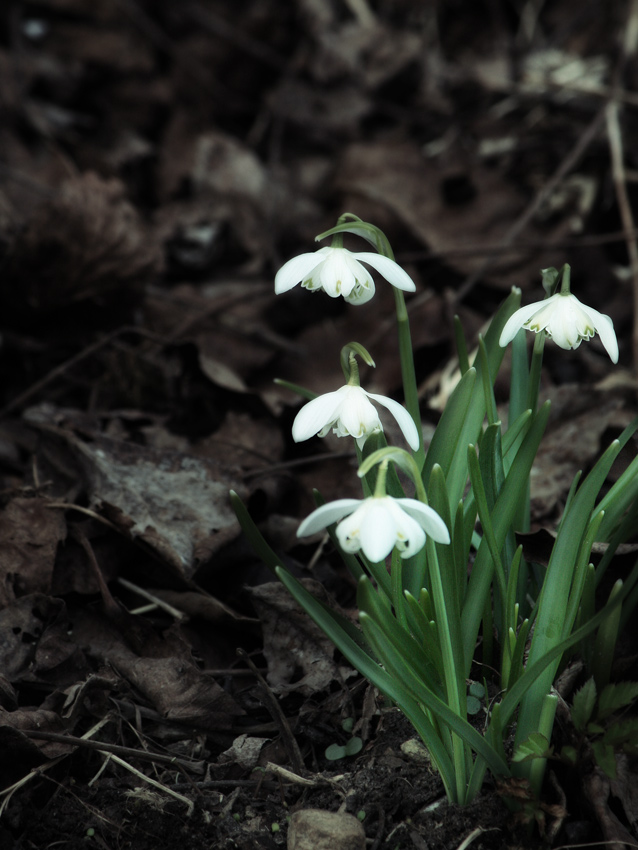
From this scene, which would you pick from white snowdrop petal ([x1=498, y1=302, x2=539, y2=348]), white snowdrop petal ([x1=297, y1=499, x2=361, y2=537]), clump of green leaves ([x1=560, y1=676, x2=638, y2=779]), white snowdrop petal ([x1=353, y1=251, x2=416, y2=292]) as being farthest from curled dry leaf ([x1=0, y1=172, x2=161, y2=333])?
clump of green leaves ([x1=560, y1=676, x2=638, y2=779])

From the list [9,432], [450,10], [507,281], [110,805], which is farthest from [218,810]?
[450,10]

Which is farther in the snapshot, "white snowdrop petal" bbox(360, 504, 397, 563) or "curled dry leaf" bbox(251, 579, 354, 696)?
"curled dry leaf" bbox(251, 579, 354, 696)

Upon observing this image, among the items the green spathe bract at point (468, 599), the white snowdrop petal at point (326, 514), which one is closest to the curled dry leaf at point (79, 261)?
the green spathe bract at point (468, 599)

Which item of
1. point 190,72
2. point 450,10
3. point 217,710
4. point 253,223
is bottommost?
point 217,710

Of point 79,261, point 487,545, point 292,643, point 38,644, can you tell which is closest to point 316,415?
point 487,545

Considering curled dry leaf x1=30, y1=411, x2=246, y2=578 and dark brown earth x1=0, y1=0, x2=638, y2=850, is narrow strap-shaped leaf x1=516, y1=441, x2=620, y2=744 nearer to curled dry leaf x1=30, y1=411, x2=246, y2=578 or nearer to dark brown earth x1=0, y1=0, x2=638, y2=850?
dark brown earth x1=0, y1=0, x2=638, y2=850

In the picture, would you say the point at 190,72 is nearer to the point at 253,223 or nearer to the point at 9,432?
the point at 253,223
